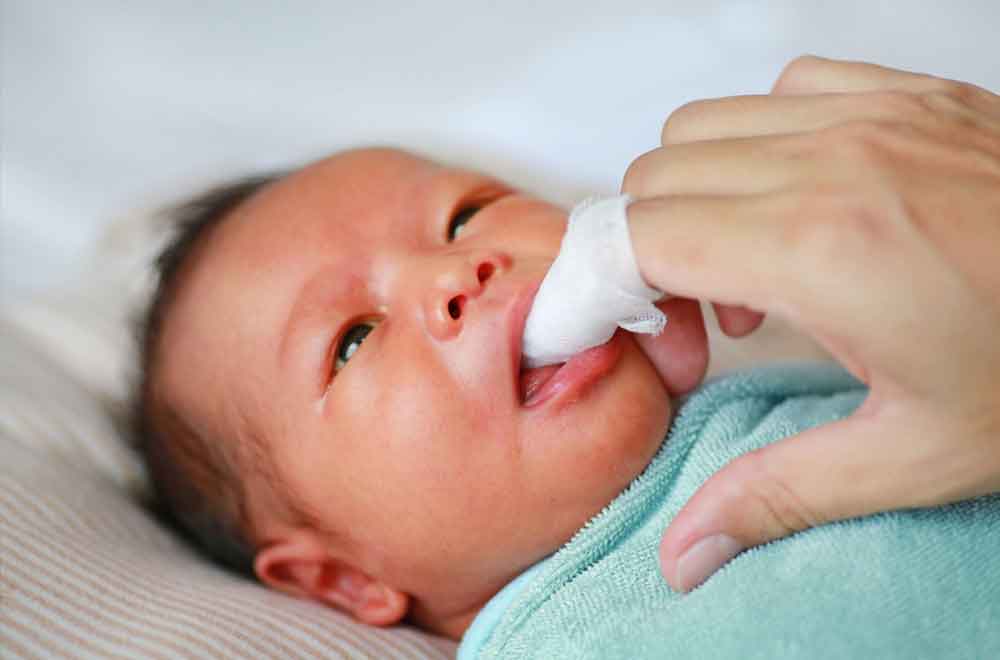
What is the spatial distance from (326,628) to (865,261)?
0.71 m

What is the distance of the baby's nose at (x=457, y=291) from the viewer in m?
1.09

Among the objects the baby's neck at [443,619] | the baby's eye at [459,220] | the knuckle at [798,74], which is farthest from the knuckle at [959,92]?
the baby's neck at [443,619]

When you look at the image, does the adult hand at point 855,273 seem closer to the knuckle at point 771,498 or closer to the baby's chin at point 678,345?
the knuckle at point 771,498

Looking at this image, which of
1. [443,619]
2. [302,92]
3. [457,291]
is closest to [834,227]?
[457,291]

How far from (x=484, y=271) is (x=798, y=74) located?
1.22ft

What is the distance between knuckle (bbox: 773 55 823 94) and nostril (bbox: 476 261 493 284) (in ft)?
1.13

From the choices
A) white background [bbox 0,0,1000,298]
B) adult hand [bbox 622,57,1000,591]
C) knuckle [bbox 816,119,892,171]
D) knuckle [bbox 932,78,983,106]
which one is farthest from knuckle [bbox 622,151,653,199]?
white background [bbox 0,0,1000,298]

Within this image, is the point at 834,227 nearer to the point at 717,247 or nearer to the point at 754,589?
the point at 717,247

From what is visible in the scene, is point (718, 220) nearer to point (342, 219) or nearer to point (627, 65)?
point (342, 219)

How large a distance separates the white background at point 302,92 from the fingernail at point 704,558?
38.0 inches

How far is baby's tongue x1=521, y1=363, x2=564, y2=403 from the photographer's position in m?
1.10

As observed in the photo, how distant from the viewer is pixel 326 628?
3.81ft

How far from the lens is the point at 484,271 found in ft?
3.69

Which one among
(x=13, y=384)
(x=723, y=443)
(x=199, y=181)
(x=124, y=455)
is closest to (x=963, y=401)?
(x=723, y=443)
